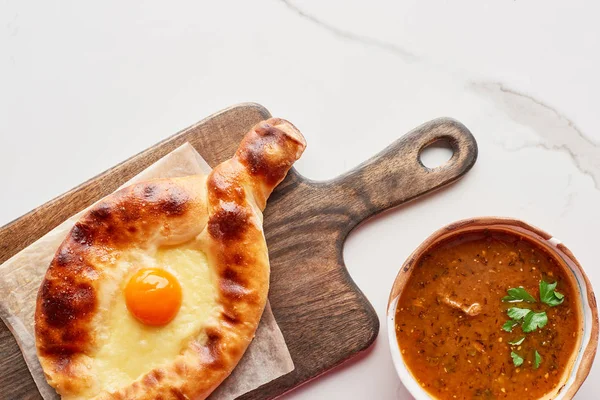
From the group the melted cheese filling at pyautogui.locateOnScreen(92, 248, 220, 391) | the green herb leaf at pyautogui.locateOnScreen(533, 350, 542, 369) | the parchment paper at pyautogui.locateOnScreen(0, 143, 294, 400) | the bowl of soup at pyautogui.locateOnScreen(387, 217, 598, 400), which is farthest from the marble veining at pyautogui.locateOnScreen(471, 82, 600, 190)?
the melted cheese filling at pyautogui.locateOnScreen(92, 248, 220, 391)

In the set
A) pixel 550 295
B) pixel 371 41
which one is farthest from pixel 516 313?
pixel 371 41

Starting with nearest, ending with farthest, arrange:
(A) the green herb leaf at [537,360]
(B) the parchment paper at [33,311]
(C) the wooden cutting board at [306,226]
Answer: (A) the green herb leaf at [537,360] → (B) the parchment paper at [33,311] → (C) the wooden cutting board at [306,226]

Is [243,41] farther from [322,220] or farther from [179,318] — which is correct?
[179,318]

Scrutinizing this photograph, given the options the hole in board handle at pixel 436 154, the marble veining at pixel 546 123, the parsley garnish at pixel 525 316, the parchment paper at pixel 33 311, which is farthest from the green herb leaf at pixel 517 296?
the parchment paper at pixel 33 311

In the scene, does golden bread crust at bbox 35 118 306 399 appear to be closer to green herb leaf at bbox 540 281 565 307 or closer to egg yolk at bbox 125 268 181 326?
egg yolk at bbox 125 268 181 326

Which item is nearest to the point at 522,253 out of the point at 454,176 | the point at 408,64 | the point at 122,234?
the point at 454,176

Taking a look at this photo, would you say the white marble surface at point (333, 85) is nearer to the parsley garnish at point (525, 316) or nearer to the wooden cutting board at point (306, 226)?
the wooden cutting board at point (306, 226)

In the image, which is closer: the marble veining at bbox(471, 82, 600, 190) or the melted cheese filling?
the melted cheese filling
